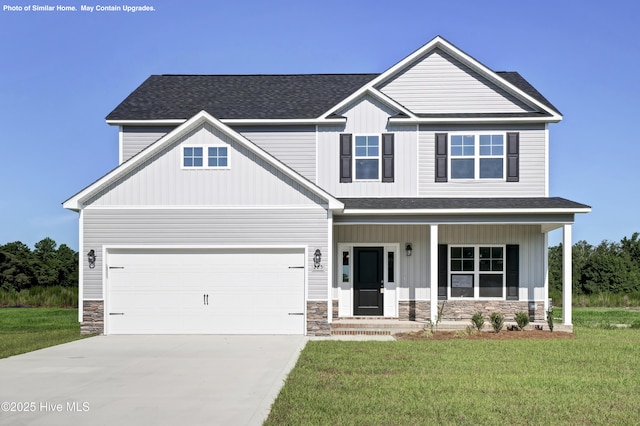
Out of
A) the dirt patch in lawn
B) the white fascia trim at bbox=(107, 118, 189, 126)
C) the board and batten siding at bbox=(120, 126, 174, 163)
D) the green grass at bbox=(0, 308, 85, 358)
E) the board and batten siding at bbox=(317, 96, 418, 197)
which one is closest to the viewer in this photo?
the green grass at bbox=(0, 308, 85, 358)

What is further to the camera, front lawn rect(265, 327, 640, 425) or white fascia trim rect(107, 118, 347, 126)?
white fascia trim rect(107, 118, 347, 126)

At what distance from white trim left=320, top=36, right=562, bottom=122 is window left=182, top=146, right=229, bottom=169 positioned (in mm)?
3807

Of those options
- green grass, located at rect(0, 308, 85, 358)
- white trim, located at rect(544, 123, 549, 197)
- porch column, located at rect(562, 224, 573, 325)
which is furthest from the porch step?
green grass, located at rect(0, 308, 85, 358)

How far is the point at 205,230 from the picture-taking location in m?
17.4

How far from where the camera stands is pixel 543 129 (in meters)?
20.1

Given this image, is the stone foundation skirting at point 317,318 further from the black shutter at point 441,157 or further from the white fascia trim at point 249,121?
the white fascia trim at point 249,121

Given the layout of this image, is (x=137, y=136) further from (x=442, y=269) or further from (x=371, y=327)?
(x=442, y=269)

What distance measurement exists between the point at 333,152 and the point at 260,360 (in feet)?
29.3

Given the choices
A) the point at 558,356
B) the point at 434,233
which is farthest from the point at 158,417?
the point at 434,233

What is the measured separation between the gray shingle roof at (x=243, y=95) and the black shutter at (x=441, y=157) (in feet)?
10.9

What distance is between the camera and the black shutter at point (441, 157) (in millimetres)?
20016

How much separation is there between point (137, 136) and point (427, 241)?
941 centimetres

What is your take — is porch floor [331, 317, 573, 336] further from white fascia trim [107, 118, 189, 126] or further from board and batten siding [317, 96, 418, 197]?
white fascia trim [107, 118, 189, 126]

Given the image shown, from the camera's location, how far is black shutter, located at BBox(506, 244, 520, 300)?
20016 mm
